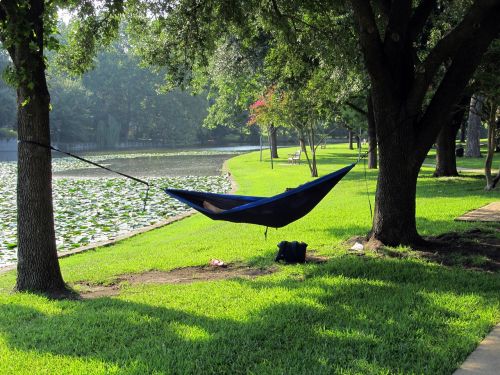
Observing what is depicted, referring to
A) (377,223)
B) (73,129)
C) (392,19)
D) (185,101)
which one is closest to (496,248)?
(377,223)

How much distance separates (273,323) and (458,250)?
2.94 metres

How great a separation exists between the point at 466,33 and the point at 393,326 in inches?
133

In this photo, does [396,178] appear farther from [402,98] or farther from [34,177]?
[34,177]

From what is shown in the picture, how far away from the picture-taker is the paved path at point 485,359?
2.85 metres

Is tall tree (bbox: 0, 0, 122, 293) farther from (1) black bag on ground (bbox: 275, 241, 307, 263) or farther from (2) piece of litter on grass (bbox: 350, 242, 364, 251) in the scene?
(2) piece of litter on grass (bbox: 350, 242, 364, 251)

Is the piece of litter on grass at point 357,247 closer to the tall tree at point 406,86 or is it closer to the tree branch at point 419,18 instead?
the tall tree at point 406,86

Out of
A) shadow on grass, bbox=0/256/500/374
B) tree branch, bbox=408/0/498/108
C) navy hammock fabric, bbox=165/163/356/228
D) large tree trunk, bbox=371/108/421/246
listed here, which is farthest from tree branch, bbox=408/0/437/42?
shadow on grass, bbox=0/256/500/374

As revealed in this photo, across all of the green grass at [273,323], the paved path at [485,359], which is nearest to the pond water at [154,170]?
the green grass at [273,323]

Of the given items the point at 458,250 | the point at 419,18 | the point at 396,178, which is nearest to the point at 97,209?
the point at 396,178

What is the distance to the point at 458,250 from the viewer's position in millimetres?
5660

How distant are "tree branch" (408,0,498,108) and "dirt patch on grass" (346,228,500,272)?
1563mm

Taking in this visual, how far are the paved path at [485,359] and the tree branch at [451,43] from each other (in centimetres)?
306

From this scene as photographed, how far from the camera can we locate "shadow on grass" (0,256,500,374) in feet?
9.87

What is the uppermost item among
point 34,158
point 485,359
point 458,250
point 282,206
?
point 34,158
